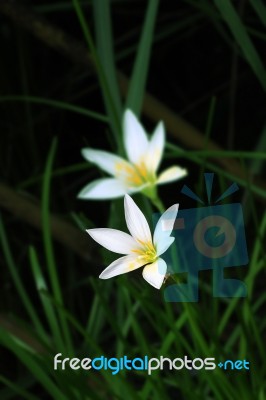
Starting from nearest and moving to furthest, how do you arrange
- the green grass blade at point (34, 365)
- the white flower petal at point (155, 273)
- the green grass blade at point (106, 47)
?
the white flower petal at point (155, 273)
the green grass blade at point (34, 365)
the green grass blade at point (106, 47)

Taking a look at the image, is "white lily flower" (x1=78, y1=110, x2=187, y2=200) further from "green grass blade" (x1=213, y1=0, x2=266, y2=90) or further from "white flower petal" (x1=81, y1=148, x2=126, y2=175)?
"green grass blade" (x1=213, y1=0, x2=266, y2=90)

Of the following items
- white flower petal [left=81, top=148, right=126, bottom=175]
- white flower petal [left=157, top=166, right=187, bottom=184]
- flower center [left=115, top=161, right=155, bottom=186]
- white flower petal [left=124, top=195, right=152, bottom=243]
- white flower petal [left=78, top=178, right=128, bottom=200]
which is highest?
white flower petal [left=81, top=148, right=126, bottom=175]

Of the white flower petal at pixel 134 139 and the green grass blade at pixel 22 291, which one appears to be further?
the green grass blade at pixel 22 291

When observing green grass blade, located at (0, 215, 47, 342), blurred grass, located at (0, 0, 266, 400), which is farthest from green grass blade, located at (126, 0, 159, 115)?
green grass blade, located at (0, 215, 47, 342)

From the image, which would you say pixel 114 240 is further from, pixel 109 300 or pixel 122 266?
pixel 109 300

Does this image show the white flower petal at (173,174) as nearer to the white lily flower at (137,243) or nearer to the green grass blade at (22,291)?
the white lily flower at (137,243)

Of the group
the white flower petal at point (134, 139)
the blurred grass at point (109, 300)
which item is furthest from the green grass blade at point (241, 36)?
the white flower petal at point (134, 139)

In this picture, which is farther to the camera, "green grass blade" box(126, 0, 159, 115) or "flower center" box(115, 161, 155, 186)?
"green grass blade" box(126, 0, 159, 115)

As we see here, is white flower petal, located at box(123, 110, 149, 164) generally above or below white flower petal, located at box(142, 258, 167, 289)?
above

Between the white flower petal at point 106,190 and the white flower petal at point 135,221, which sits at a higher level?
the white flower petal at point 106,190

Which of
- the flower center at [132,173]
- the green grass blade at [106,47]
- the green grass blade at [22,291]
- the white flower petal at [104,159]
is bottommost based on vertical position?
the flower center at [132,173]
